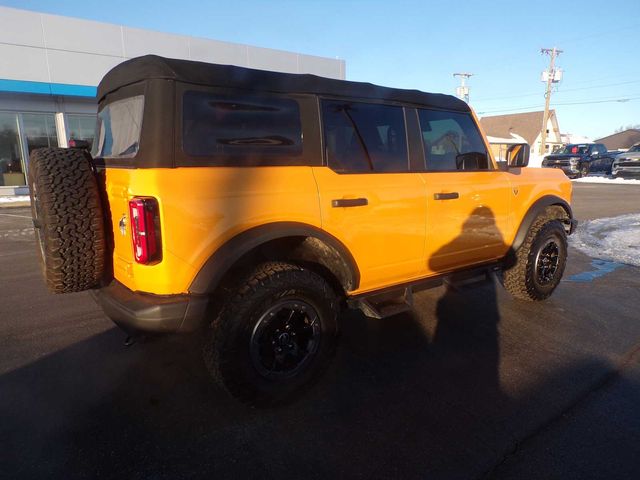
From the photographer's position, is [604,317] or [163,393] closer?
[163,393]

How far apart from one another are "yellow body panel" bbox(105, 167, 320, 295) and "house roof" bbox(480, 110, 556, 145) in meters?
62.8

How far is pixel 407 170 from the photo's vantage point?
3248 millimetres

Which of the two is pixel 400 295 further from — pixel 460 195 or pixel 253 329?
pixel 253 329

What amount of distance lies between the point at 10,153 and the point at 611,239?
1876 centimetres

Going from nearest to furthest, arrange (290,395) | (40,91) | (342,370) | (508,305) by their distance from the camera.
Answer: (290,395) < (342,370) < (508,305) < (40,91)

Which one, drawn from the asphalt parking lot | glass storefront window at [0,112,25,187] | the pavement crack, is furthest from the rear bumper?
glass storefront window at [0,112,25,187]

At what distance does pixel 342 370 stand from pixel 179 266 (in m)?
1.48

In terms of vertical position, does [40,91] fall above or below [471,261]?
above

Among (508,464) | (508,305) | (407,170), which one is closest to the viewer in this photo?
(508,464)

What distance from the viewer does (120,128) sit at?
2.71m

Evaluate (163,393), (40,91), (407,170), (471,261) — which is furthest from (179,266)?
(40,91)

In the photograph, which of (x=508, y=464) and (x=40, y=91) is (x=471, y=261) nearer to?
(x=508, y=464)

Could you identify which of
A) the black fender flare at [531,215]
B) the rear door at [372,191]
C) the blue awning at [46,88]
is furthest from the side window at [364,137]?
the blue awning at [46,88]

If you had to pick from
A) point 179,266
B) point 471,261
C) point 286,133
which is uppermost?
point 286,133
